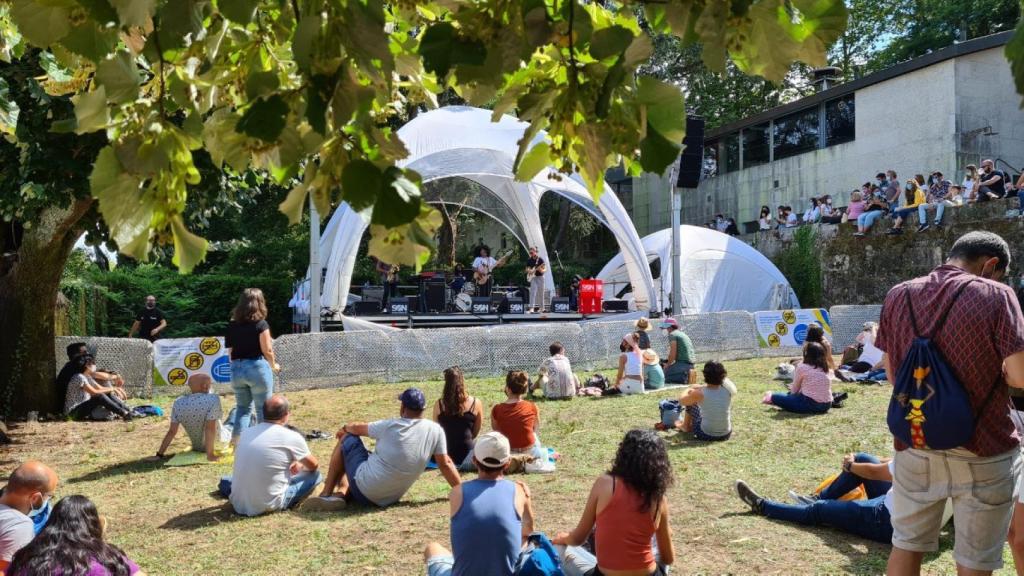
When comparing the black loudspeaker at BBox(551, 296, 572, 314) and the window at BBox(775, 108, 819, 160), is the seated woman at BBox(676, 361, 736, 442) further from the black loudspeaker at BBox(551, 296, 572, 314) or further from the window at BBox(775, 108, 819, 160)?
the window at BBox(775, 108, 819, 160)

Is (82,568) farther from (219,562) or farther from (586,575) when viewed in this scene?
(586,575)

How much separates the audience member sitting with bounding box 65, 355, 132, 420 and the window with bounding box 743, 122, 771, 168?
25.6 m

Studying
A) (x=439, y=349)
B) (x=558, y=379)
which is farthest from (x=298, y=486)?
(x=439, y=349)

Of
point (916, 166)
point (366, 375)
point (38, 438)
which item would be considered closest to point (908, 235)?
point (916, 166)

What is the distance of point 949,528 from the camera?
5.97 m

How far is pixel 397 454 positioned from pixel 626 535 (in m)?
2.82

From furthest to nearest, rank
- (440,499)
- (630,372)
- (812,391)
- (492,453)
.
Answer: (630,372), (812,391), (440,499), (492,453)

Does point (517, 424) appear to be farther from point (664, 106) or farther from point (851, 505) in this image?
point (664, 106)

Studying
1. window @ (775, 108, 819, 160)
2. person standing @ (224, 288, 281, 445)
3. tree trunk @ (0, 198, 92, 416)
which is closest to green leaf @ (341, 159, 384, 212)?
person standing @ (224, 288, 281, 445)

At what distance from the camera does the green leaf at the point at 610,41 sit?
76.5 inches

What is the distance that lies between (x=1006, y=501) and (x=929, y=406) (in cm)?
54

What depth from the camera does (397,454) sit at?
6.93m

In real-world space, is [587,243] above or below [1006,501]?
above

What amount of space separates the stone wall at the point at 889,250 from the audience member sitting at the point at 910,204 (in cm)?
18
